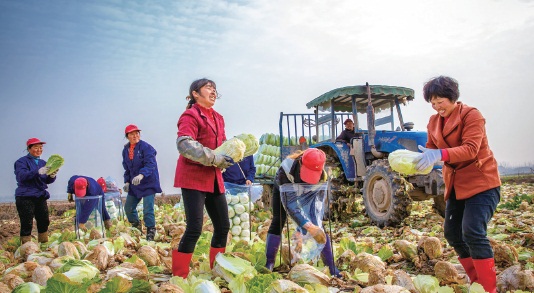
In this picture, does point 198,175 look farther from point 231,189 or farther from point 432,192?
point 432,192

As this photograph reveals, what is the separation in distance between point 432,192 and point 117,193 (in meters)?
6.14

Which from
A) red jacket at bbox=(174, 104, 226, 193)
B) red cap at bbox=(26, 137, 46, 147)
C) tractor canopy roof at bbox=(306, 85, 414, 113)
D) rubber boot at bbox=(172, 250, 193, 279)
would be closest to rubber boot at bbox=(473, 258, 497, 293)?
red jacket at bbox=(174, 104, 226, 193)

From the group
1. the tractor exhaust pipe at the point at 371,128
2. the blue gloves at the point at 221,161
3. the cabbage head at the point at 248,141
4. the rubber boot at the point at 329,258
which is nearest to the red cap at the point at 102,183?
the tractor exhaust pipe at the point at 371,128

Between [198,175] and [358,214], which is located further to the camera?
[358,214]

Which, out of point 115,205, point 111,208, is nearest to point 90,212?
point 111,208

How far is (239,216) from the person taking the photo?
6410 millimetres

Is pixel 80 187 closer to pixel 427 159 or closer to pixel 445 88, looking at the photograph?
pixel 427 159

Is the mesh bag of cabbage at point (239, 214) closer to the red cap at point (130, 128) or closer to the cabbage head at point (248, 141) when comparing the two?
the red cap at point (130, 128)

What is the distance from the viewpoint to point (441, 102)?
3.22 metres

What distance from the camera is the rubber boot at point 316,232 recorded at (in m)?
3.70

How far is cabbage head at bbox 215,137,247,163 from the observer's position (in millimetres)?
3557

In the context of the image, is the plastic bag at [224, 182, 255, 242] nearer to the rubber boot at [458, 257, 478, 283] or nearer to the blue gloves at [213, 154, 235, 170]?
the blue gloves at [213, 154, 235, 170]

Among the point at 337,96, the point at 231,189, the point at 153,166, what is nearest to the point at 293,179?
the point at 231,189

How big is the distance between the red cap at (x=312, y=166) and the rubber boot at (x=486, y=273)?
4.34 feet
